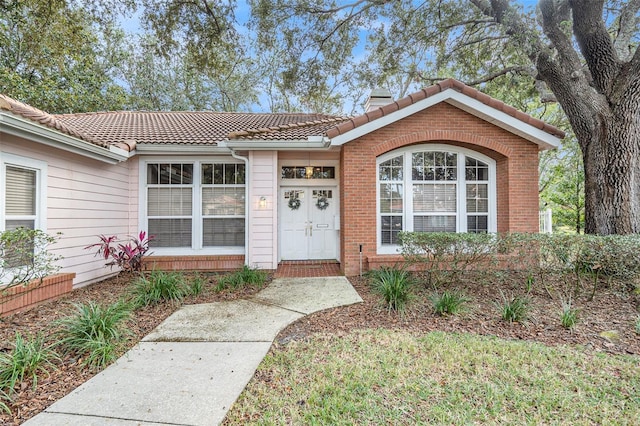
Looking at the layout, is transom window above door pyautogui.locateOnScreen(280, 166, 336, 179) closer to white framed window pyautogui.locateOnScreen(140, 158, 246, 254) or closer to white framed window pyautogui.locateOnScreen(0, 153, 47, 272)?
white framed window pyautogui.locateOnScreen(140, 158, 246, 254)

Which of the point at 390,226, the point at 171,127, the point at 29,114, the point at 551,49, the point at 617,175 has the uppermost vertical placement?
the point at 551,49

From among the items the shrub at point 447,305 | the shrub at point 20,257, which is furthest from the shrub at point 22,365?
the shrub at point 447,305

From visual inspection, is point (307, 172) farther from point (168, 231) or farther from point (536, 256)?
point (536, 256)

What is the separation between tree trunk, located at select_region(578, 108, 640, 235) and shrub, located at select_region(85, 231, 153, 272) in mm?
10648

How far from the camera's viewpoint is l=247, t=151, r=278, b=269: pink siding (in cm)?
786

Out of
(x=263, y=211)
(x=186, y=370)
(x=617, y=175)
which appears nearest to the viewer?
(x=186, y=370)

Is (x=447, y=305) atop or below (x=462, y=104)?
below

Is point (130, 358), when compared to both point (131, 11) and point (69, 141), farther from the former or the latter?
point (131, 11)

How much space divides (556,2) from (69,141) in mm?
11191

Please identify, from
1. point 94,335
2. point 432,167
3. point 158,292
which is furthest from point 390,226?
point 94,335

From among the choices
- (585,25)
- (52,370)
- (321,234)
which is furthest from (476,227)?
(52,370)

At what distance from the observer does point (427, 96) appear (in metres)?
7.09

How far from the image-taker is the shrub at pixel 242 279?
6492mm

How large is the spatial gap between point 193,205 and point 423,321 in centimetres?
652
